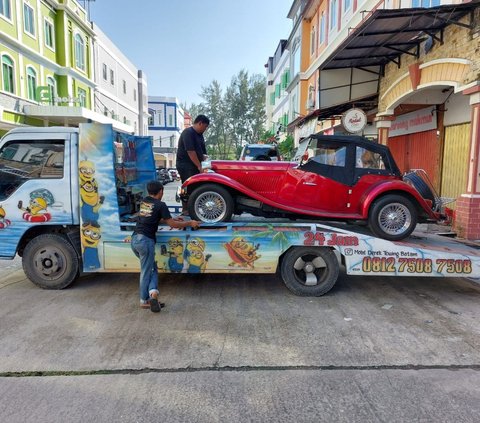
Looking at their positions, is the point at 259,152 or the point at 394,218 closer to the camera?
the point at 394,218

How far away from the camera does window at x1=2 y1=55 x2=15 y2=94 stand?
18.8m

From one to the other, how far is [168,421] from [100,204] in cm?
332

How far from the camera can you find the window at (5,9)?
1838 cm

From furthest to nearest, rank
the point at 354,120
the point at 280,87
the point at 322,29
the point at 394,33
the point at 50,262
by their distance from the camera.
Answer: the point at 280,87, the point at 322,29, the point at 354,120, the point at 394,33, the point at 50,262

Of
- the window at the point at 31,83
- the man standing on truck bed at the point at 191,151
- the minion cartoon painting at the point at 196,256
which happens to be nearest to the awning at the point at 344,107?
the man standing on truck bed at the point at 191,151

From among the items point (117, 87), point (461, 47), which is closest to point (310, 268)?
point (461, 47)

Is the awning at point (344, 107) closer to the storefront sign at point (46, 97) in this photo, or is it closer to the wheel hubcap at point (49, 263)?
the wheel hubcap at point (49, 263)

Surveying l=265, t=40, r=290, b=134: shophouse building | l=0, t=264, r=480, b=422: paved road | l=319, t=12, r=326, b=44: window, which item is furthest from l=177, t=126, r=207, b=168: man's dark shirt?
l=265, t=40, r=290, b=134: shophouse building

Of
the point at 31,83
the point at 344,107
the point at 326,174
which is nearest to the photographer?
the point at 326,174

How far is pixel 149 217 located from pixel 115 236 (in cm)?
77

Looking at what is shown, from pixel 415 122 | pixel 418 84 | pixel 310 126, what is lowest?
pixel 415 122

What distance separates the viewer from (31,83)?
21.7 metres

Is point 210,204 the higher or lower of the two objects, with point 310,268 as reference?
higher

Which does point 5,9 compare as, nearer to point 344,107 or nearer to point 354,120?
point 344,107
